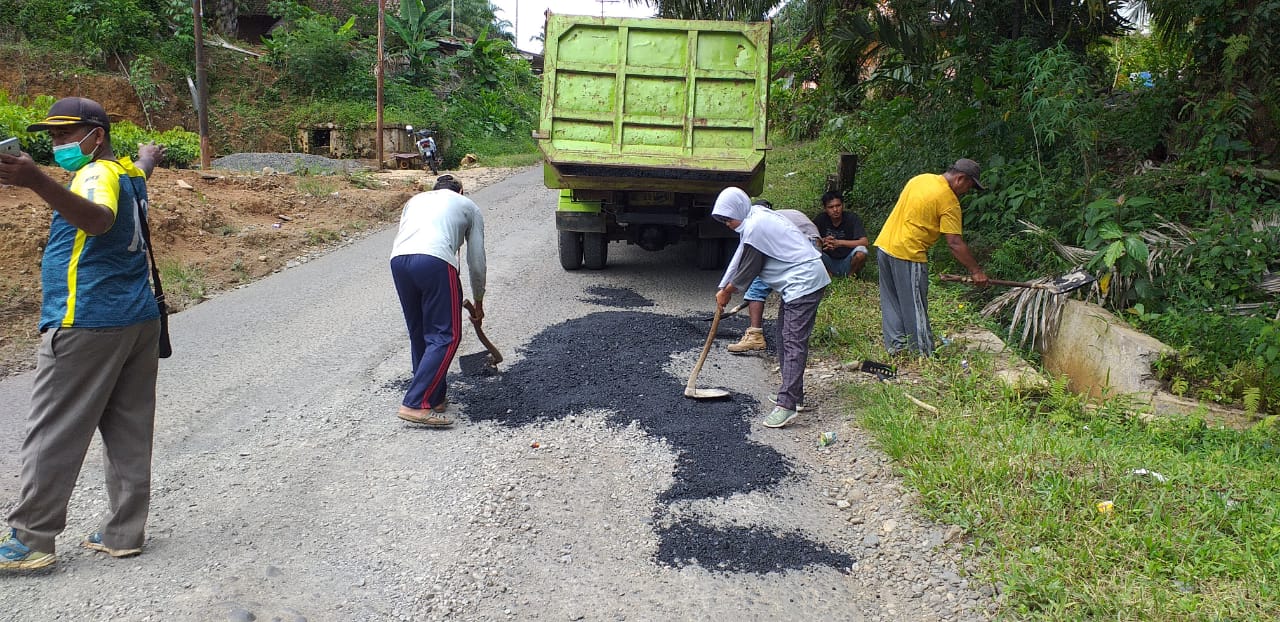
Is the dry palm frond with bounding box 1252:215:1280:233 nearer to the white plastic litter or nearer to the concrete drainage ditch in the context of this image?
the concrete drainage ditch

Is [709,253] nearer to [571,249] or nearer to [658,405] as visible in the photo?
[571,249]

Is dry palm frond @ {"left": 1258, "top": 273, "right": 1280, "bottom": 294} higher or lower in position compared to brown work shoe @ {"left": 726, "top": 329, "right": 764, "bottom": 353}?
higher

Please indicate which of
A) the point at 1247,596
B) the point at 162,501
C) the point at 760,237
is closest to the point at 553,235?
the point at 760,237

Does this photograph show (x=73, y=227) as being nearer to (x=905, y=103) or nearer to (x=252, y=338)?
(x=252, y=338)

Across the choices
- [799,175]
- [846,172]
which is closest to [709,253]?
[846,172]

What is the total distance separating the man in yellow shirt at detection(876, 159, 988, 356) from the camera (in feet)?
17.6

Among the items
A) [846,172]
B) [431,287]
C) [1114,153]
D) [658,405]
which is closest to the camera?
[431,287]

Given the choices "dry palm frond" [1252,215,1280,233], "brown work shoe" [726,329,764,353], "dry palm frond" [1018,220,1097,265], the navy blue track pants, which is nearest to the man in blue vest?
the navy blue track pants

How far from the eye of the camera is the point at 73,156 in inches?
119

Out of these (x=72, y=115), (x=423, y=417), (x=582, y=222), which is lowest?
(x=423, y=417)

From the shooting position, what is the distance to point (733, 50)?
7.66 meters

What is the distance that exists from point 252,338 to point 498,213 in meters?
6.61

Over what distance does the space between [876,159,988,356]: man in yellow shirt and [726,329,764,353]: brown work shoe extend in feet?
3.15

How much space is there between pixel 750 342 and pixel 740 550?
2.89 m
